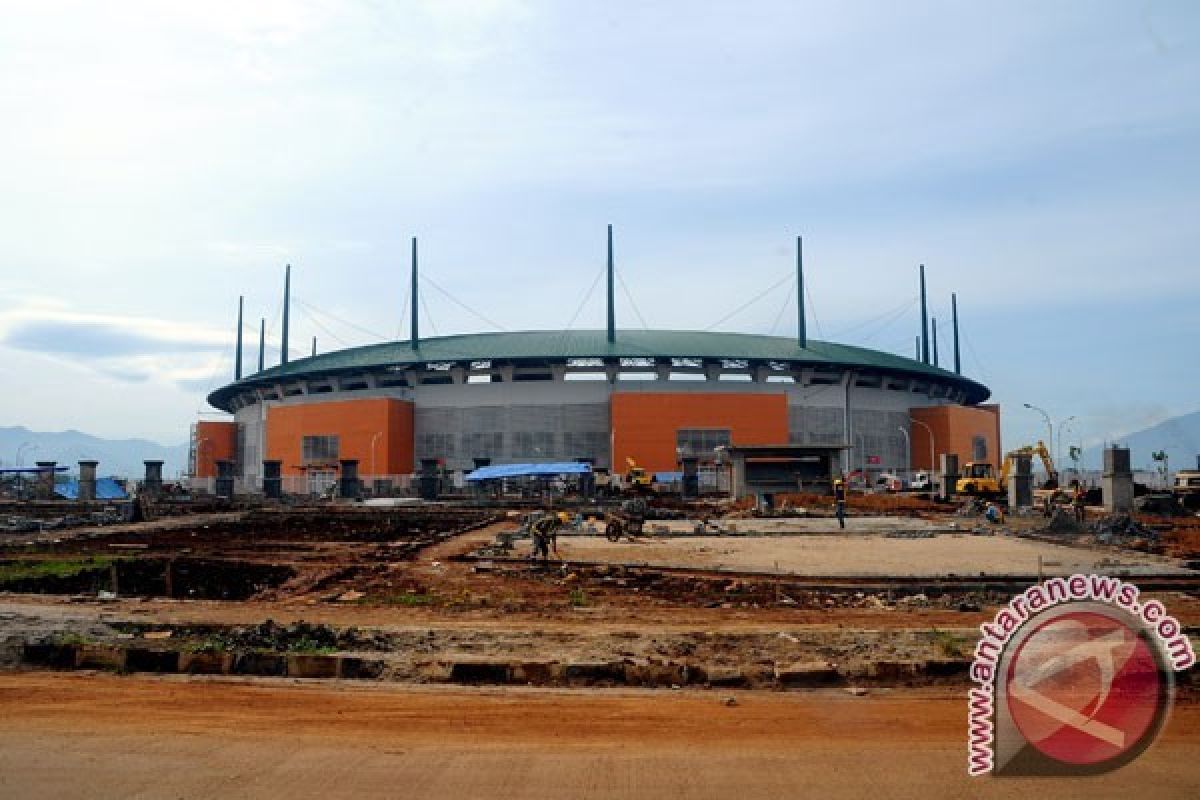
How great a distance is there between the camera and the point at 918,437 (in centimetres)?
8088

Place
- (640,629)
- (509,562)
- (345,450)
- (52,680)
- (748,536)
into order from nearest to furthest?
(52,680) < (640,629) < (509,562) < (748,536) < (345,450)

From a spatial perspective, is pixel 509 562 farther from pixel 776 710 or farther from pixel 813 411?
pixel 813 411

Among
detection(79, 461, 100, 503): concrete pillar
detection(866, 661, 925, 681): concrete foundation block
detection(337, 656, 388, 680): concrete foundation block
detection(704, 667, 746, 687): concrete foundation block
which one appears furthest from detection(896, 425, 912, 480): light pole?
detection(337, 656, 388, 680): concrete foundation block

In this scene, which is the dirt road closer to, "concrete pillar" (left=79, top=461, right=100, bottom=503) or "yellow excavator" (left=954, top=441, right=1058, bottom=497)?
"yellow excavator" (left=954, top=441, right=1058, bottom=497)

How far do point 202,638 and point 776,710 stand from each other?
6416 mm

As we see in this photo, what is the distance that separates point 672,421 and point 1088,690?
206 feet

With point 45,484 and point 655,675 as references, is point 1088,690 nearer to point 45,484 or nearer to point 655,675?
point 655,675

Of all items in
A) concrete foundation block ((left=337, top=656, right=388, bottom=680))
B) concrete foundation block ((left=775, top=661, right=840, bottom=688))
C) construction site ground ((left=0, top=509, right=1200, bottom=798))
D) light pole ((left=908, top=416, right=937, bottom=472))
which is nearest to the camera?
construction site ground ((left=0, top=509, right=1200, bottom=798))

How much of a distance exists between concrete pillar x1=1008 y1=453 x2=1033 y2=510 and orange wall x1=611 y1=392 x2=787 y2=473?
31.6 m

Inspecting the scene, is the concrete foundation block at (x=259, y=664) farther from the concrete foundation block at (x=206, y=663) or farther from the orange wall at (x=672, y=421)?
the orange wall at (x=672, y=421)

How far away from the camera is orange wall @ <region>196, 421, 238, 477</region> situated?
90125 millimetres

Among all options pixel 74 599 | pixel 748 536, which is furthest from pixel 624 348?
pixel 74 599

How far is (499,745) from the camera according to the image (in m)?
6.11

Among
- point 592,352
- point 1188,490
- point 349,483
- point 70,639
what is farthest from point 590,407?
point 70,639
